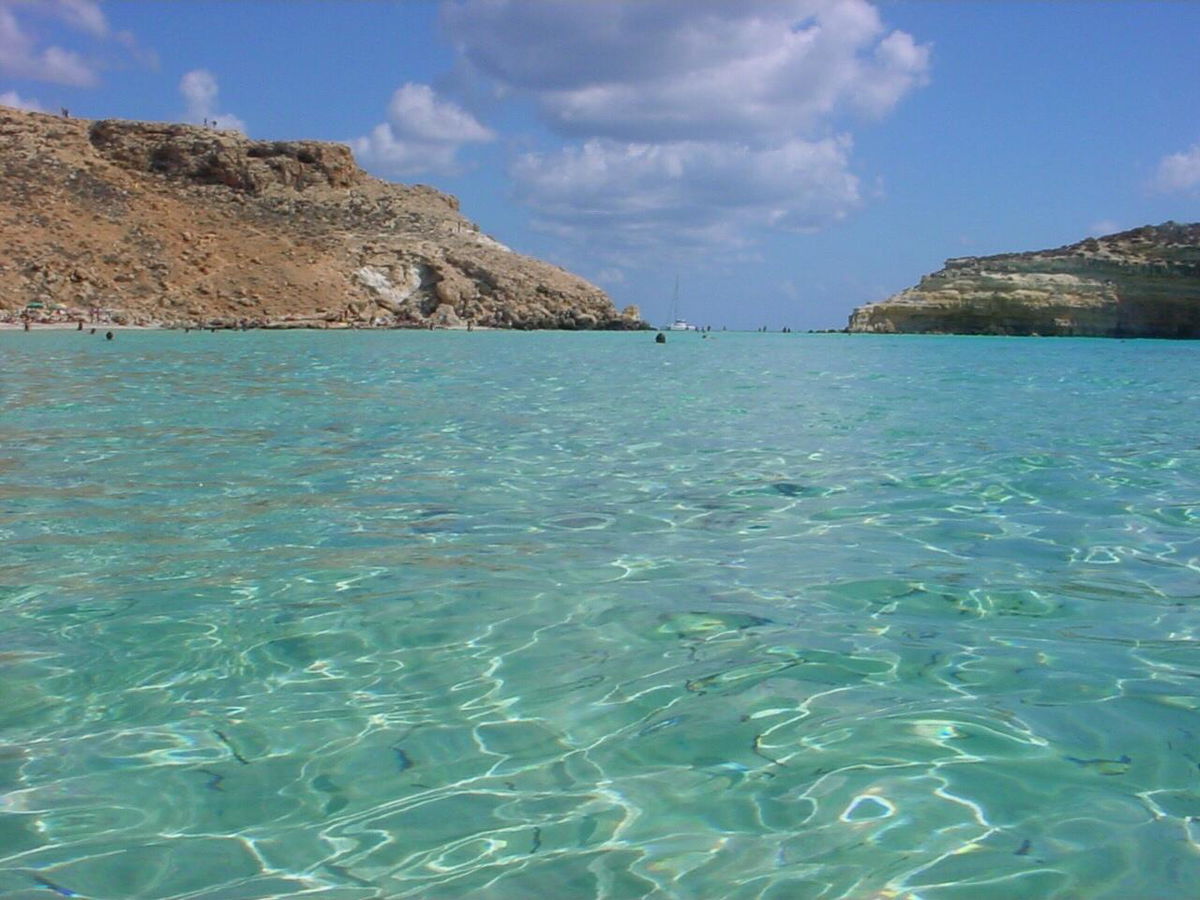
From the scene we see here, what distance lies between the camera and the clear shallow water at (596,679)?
2.58 m

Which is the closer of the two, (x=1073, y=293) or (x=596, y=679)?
(x=596, y=679)

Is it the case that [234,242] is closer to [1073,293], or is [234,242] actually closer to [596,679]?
[1073,293]

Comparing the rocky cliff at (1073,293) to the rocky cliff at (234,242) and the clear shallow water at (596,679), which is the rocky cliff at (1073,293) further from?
the clear shallow water at (596,679)

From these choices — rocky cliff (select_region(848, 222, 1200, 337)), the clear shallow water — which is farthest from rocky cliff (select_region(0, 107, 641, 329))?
the clear shallow water

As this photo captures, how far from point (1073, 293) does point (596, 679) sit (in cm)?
8760

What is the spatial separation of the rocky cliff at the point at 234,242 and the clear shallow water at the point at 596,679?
52.5 m

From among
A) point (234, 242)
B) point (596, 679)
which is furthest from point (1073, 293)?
point (596, 679)

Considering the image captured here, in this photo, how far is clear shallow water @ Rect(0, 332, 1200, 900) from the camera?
2.58 metres

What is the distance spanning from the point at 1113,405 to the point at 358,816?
16216mm

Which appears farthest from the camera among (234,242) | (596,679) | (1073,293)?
(1073,293)

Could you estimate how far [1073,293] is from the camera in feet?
267

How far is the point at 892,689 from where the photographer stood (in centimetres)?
362

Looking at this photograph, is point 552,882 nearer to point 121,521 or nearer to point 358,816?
point 358,816

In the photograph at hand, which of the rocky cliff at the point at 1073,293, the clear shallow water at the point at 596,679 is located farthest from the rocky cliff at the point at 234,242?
the clear shallow water at the point at 596,679
